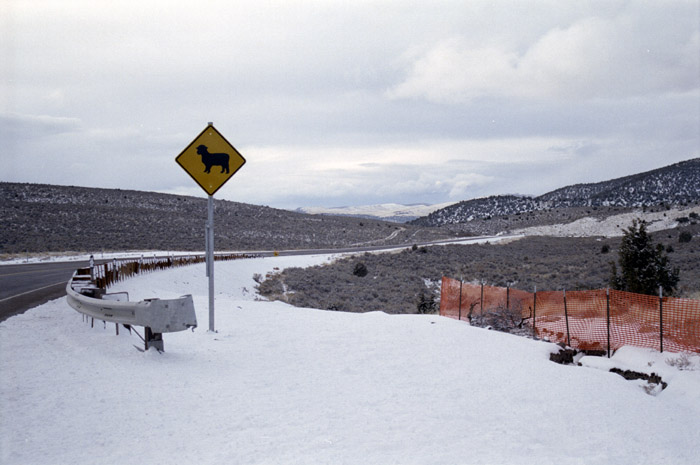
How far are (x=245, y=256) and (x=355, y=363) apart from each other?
116 ft

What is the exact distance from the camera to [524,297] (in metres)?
15.2

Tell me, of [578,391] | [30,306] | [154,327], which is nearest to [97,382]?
[154,327]

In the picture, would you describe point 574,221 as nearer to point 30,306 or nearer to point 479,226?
point 479,226

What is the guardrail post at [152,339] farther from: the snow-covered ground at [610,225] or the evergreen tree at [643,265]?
the snow-covered ground at [610,225]

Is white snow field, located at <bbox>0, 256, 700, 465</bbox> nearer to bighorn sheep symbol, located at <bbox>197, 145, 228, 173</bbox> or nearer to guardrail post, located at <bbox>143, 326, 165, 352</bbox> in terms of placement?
guardrail post, located at <bbox>143, 326, 165, 352</bbox>

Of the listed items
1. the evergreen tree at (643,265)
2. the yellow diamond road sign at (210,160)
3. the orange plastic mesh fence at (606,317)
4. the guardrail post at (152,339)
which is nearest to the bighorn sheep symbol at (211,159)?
the yellow diamond road sign at (210,160)

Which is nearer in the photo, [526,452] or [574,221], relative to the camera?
[526,452]

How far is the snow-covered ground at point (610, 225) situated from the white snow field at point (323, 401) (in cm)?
7682

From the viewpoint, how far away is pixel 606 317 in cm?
1284

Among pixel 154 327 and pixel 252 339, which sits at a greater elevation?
pixel 154 327

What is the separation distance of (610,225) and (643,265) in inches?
2993

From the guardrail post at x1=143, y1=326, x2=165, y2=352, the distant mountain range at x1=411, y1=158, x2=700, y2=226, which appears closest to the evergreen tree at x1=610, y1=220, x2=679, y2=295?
the guardrail post at x1=143, y1=326, x2=165, y2=352

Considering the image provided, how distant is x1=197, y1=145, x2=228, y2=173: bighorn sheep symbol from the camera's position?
1018cm

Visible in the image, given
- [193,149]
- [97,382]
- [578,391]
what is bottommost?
[578,391]
